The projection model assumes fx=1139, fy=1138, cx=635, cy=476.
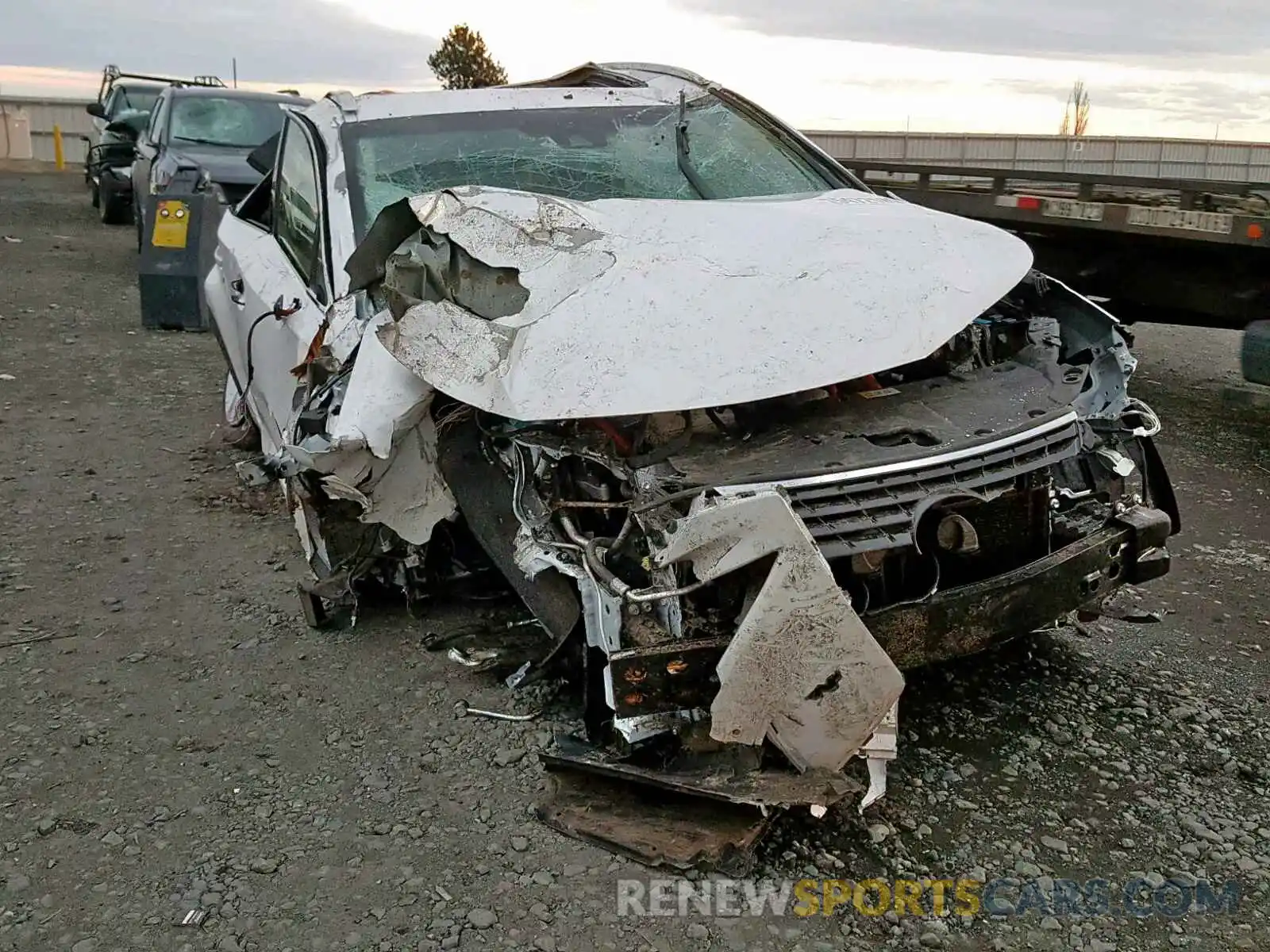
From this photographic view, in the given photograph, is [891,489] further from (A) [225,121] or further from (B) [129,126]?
(B) [129,126]

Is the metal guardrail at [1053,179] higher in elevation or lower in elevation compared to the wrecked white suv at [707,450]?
higher

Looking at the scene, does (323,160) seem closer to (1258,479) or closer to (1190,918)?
(1190,918)

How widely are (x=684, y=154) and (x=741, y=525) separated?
2.22 meters

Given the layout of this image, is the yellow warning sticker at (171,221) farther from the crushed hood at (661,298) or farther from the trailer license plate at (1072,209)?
→ the trailer license plate at (1072,209)

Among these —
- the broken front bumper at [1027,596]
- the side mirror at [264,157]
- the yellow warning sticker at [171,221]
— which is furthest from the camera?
the yellow warning sticker at [171,221]

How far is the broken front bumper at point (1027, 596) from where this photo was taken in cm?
Answer: 267

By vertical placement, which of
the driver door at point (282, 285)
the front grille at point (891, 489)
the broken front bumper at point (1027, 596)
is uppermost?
the driver door at point (282, 285)

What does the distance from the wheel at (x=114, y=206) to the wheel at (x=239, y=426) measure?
9.38m

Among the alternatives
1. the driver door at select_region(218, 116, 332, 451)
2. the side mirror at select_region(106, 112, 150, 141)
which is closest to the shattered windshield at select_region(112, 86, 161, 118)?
the side mirror at select_region(106, 112, 150, 141)

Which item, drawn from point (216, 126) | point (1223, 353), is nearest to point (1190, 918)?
point (1223, 353)

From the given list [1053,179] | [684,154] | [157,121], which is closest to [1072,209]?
[1053,179]

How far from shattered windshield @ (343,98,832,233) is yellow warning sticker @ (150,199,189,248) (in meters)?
4.47

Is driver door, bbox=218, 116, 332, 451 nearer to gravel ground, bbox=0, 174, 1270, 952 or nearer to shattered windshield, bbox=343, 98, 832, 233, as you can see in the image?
shattered windshield, bbox=343, 98, 832, 233

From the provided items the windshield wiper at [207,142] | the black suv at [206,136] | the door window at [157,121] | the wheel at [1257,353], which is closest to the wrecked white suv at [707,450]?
the wheel at [1257,353]
